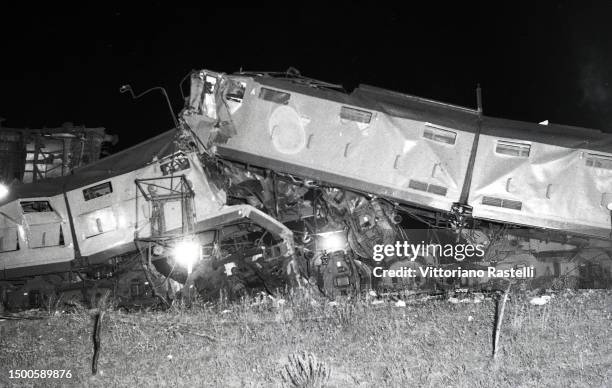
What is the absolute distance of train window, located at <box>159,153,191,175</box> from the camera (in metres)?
10.5

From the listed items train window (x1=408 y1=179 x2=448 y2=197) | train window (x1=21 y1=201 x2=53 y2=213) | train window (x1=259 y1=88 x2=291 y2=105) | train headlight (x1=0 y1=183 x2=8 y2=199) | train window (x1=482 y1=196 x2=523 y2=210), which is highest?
train window (x1=259 y1=88 x2=291 y2=105)

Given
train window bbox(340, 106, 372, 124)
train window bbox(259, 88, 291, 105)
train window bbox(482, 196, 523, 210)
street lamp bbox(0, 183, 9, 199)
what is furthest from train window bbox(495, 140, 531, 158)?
street lamp bbox(0, 183, 9, 199)

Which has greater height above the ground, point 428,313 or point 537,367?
point 428,313

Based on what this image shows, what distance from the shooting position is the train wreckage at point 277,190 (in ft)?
34.3

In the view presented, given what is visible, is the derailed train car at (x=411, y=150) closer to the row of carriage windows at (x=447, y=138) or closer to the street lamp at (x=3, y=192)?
the row of carriage windows at (x=447, y=138)

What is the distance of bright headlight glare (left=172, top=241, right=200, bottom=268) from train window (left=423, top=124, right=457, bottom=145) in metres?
5.36

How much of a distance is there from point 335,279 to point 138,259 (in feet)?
13.8

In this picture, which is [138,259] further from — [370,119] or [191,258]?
[370,119]

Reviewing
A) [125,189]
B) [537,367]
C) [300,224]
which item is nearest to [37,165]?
[125,189]

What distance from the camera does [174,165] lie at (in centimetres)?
1049

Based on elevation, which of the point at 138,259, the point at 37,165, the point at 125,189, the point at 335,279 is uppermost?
the point at 37,165

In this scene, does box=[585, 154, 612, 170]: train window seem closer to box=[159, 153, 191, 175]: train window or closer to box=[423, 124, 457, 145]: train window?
box=[423, 124, 457, 145]: train window

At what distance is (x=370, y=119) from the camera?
1055 centimetres

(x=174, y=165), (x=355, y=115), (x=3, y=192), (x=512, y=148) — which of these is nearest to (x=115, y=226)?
(x=174, y=165)
